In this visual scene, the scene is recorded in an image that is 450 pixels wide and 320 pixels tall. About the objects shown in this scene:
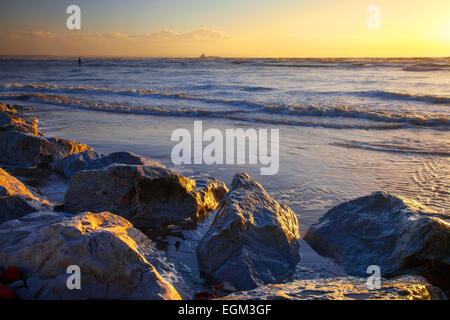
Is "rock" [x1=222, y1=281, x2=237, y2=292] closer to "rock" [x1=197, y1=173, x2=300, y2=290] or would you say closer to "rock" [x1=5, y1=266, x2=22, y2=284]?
"rock" [x1=197, y1=173, x2=300, y2=290]

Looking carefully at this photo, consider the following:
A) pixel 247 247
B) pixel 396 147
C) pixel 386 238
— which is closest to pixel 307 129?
pixel 396 147

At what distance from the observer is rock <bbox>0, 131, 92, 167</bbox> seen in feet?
17.2

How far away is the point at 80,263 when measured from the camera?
195cm

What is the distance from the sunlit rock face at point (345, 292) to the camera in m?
1.96

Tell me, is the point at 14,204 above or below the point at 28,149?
below

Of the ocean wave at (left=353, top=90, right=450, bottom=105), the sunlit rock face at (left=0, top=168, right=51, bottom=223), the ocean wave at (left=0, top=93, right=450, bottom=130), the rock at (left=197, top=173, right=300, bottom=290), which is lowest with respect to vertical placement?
the rock at (left=197, top=173, right=300, bottom=290)

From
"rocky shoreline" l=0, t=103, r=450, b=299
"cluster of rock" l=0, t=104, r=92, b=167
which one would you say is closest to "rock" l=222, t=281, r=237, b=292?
"rocky shoreline" l=0, t=103, r=450, b=299

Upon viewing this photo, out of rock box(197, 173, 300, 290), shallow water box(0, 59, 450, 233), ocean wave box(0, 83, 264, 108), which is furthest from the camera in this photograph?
ocean wave box(0, 83, 264, 108)

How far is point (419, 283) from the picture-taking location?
215 centimetres

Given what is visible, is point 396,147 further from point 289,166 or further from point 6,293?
point 6,293

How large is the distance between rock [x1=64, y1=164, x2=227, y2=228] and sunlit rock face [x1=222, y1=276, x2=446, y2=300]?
158 centimetres

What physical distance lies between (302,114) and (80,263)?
32.2ft

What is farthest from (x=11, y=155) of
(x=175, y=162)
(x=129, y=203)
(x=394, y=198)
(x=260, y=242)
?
(x=394, y=198)
